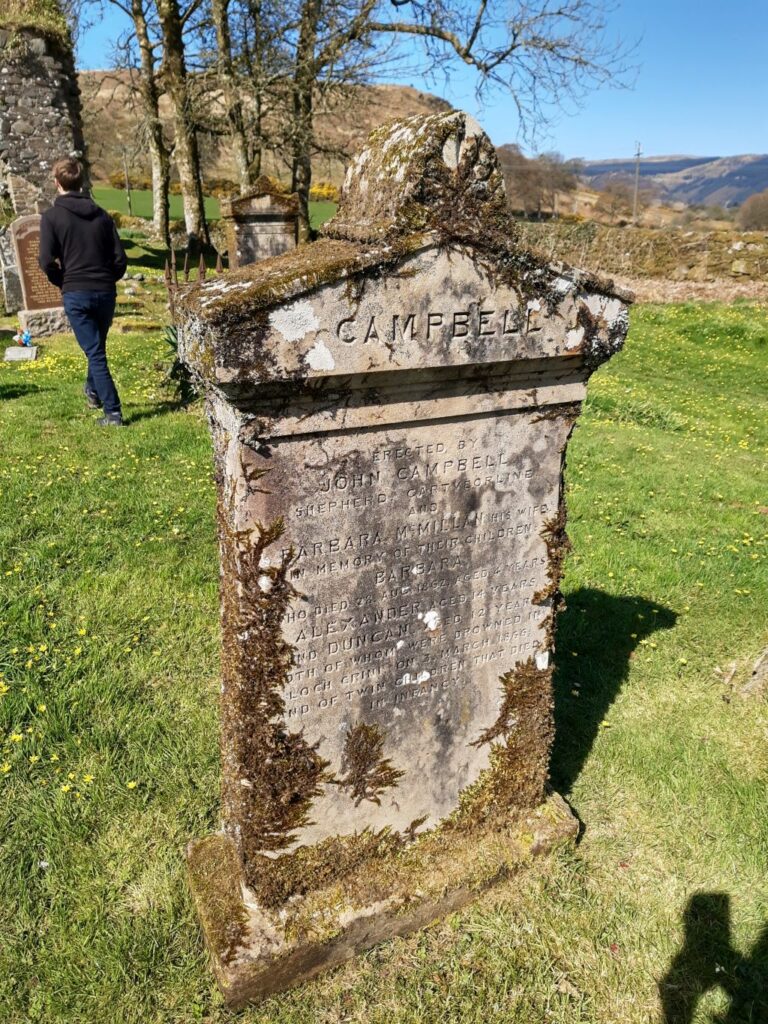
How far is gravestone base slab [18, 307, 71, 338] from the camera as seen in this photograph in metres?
12.2

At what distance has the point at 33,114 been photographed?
679 inches

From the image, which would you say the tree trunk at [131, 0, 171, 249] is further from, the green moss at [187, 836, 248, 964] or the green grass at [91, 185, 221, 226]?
the green moss at [187, 836, 248, 964]

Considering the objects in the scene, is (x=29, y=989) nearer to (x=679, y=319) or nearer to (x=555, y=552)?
(x=555, y=552)

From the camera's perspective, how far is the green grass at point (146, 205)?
36500 millimetres

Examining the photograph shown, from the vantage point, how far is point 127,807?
11.0ft

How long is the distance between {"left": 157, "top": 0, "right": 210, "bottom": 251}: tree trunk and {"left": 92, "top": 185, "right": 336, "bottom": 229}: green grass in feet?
44.2

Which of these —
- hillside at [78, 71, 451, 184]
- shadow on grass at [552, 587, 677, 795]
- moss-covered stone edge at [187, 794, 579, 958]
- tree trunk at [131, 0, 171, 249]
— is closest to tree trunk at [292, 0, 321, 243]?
hillside at [78, 71, 451, 184]

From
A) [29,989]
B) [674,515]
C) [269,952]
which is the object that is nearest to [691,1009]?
[269,952]

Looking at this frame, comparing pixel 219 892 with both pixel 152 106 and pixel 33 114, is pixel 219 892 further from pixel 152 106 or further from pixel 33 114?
pixel 152 106

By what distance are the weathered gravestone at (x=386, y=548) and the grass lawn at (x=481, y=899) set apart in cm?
25

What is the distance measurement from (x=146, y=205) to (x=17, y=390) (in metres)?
36.2

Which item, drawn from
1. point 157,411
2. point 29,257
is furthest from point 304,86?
point 157,411

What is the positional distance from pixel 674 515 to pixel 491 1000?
4.84 metres

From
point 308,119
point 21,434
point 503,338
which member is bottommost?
point 21,434
